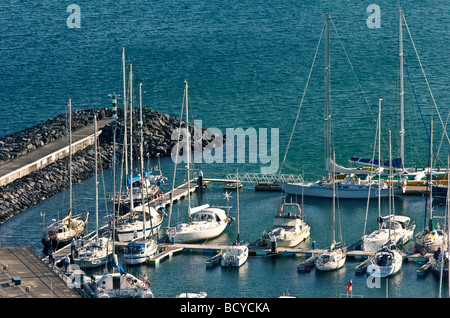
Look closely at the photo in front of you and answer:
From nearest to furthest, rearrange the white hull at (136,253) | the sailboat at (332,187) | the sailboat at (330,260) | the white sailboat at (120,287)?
the white sailboat at (120,287) < the sailboat at (330,260) < the white hull at (136,253) < the sailboat at (332,187)

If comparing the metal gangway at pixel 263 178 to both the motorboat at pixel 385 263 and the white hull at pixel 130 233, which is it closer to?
the white hull at pixel 130 233

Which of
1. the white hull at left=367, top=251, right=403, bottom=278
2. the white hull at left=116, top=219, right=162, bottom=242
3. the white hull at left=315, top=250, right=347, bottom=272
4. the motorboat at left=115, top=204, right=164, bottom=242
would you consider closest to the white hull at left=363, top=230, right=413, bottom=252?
the white hull at left=315, top=250, right=347, bottom=272

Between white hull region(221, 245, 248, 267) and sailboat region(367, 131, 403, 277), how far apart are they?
23.2ft

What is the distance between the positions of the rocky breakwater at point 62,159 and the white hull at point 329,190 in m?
11.5

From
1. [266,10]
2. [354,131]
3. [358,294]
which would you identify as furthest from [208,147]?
[266,10]

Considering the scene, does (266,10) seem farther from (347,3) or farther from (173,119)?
(173,119)

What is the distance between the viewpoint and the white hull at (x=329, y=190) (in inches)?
2859

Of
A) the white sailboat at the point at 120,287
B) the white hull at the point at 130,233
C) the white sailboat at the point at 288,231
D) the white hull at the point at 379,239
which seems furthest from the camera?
the white hull at the point at 130,233

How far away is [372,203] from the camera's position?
237 feet

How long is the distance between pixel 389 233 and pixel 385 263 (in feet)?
16.3

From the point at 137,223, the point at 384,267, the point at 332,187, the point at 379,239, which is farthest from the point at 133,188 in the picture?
the point at 384,267

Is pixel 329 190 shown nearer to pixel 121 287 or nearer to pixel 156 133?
pixel 156 133

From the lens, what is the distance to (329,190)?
73.6 m

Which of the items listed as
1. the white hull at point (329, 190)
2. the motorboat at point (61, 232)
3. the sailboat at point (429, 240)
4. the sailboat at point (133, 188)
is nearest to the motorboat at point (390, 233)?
the sailboat at point (429, 240)
